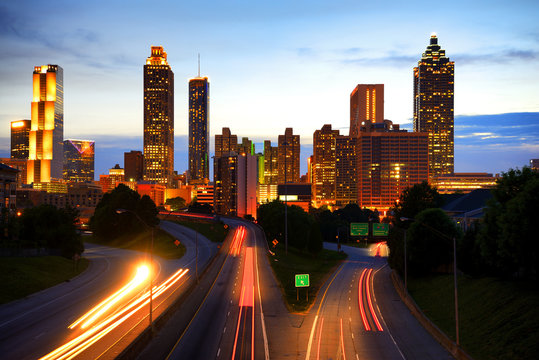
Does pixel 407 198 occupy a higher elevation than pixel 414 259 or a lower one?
higher

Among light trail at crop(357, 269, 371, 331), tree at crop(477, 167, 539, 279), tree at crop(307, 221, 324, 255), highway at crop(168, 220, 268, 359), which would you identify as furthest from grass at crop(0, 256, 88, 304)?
tree at crop(477, 167, 539, 279)

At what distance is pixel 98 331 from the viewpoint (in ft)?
135

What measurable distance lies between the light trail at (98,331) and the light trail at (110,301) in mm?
1488

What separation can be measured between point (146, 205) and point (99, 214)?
12708 mm

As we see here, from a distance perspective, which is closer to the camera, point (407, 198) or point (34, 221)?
point (34, 221)

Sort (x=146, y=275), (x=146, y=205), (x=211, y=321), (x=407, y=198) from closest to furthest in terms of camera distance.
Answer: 1. (x=211, y=321)
2. (x=146, y=275)
3. (x=407, y=198)
4. (x=146, y=205)

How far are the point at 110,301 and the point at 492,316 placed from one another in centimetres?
3773

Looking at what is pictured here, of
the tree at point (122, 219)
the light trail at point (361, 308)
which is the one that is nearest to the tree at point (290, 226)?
the tree at point (122, 219)

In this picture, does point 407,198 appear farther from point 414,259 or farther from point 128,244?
point 128,244

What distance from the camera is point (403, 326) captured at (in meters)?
45.6

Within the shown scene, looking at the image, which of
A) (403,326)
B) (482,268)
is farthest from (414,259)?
(403,326)

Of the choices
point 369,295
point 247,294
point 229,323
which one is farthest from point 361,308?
point 229,323

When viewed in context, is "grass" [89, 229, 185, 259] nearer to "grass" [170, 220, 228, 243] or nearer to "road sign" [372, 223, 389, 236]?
"grass" [170, 220, 228, 243]

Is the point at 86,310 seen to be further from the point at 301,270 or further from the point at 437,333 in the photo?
the point at 301,270
